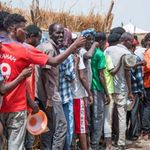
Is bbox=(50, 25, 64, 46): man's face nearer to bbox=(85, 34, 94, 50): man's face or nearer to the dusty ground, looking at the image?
Result: bbox=(85, 34, 94, 50): man's face

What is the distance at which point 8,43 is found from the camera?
4418mm

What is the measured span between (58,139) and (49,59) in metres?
1.57

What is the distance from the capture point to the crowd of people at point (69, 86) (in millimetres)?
4441

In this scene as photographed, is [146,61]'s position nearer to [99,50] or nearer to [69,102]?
[99,50]

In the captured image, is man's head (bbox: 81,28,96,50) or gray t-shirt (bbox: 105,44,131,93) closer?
man's head (bbox: 81,28,96,50)

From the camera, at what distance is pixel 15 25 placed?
15.5 feet

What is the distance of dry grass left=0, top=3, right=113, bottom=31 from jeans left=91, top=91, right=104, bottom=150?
106 inches

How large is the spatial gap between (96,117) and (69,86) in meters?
1.20

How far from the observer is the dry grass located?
30.7 ft

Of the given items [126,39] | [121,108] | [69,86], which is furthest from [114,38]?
[69,86]

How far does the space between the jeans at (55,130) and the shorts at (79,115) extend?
0.67 m

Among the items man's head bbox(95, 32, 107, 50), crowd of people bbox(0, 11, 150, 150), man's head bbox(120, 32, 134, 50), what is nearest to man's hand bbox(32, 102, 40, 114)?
crowd of people bbox(0, 11, 150, 150)

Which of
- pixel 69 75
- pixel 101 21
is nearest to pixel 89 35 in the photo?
pixel 69 75

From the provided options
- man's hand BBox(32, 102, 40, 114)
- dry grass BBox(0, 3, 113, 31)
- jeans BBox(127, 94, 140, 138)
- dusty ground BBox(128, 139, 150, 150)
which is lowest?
dusty ground BBox(128, 139, 150, 150)
